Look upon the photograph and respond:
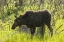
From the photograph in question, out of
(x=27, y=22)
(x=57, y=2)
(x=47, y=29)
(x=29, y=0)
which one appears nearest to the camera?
(x=27, y=22)

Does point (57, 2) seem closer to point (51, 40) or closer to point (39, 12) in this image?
point (39, 12)

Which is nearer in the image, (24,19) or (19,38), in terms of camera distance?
(19,38)

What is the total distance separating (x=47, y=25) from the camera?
984cm

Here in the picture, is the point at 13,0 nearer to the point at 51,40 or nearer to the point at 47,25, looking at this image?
the point at 47,25

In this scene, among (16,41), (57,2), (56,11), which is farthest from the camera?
(57,2)

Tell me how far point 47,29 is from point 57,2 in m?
5.19

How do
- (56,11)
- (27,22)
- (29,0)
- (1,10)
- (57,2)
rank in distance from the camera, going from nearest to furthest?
(27,22) < (56,11) < (57,2) < (1,10) < (29,0)

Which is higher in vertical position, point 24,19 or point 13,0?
point 24,19

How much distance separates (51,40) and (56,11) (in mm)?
6361

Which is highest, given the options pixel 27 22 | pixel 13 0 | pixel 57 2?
pixel 27 22

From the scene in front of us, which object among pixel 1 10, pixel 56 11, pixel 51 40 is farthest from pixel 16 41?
pixel 1 10

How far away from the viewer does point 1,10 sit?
665 inches

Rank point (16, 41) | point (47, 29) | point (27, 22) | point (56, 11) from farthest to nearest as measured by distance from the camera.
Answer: point (56, 11) < point (47, 29) < point (27, 22) < point (16, 41)

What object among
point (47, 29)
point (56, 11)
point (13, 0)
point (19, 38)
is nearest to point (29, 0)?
point (13, 0)
